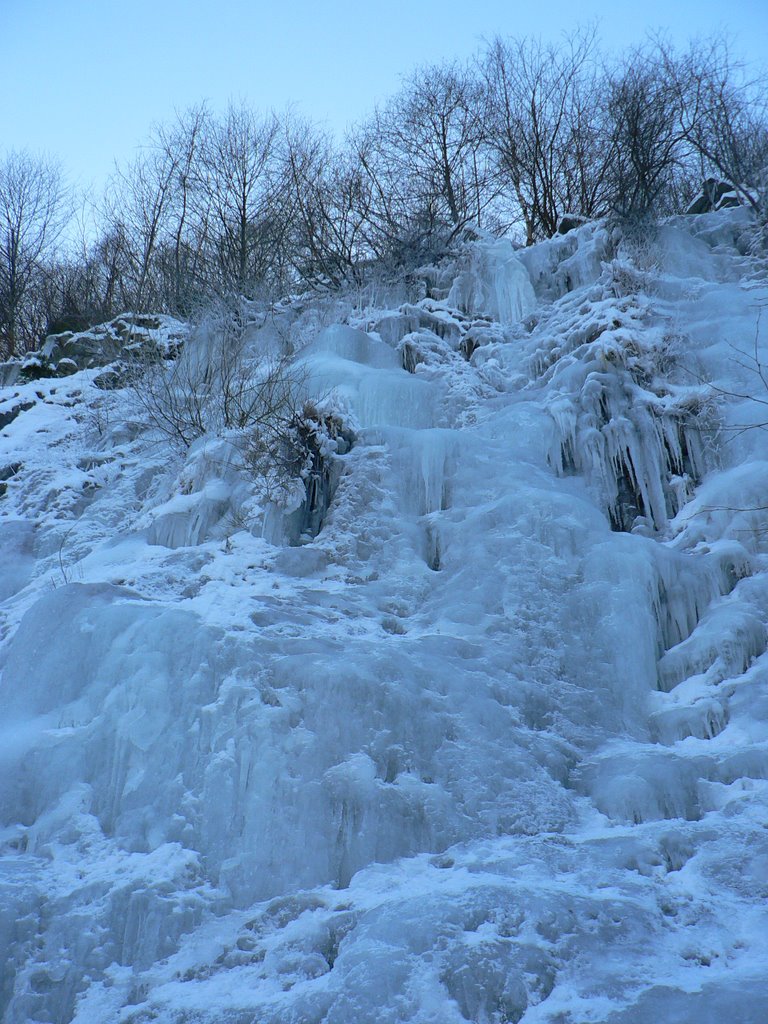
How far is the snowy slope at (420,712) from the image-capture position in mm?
3234

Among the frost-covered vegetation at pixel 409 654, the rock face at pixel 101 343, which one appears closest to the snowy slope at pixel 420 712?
the frost-covered vegetation at pixel 409 654

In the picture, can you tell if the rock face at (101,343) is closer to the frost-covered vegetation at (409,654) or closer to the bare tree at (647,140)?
the frost-covered vegetation at (409,654)

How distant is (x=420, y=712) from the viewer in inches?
176

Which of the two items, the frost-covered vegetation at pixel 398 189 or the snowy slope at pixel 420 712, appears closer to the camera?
the snowy slope at pixel 420 712

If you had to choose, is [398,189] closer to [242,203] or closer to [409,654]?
[242,203]

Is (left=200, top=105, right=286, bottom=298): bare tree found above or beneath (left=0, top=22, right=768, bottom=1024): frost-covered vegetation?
above

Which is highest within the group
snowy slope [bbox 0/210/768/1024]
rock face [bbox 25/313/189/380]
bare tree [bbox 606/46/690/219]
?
bare tree [bbox 606/46/690/219]

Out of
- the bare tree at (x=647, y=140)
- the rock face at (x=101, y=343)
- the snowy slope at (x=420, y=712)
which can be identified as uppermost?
the bare tree at (x=647, y=140)

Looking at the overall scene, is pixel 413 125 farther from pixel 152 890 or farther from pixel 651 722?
pixel 152 890

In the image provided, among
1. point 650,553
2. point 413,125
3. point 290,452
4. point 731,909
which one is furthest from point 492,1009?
point 413,125

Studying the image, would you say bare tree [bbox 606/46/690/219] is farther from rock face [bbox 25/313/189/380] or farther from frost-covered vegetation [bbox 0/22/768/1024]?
rock face [bbox 25/313/189/380]

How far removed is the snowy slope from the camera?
10.6 ft

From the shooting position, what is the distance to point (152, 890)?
360 centimetres

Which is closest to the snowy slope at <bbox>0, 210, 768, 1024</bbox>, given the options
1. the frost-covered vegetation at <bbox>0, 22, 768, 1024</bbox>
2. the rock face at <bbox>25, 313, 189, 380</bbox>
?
the frost-covered vegetation at <bbox>0, 22, 768, 1024</bbox>
